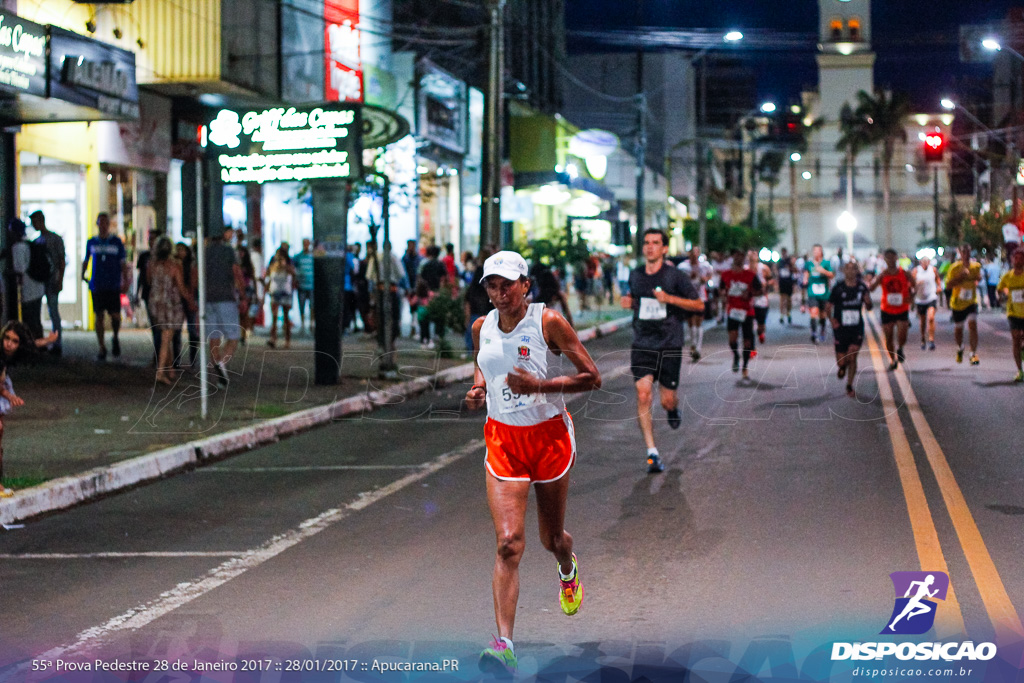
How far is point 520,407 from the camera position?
5.39 m

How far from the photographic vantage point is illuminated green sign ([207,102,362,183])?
15883 millimetres

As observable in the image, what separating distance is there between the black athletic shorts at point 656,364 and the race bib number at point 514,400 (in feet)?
17.6

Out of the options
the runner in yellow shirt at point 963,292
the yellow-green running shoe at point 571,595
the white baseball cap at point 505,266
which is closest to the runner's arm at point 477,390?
the white baseball cap at point 505,266

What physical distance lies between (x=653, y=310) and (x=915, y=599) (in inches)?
193

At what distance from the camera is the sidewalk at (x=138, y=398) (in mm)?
11180

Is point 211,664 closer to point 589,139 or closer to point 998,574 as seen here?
point 998,574

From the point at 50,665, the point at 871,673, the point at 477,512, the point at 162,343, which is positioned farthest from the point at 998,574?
the point at 162,343

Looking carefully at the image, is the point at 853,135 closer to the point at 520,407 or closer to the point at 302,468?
the point at 302,468

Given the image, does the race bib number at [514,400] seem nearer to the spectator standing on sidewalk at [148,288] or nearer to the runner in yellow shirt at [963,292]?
the spectator standing on sidewalk at [148,288]

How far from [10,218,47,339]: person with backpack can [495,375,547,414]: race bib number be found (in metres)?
12.9

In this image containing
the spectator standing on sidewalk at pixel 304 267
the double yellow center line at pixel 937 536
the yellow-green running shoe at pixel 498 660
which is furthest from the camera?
the spectator standing on sidewalk at pixel 304 267

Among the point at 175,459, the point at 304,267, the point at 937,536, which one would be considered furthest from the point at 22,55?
the point at 937,536

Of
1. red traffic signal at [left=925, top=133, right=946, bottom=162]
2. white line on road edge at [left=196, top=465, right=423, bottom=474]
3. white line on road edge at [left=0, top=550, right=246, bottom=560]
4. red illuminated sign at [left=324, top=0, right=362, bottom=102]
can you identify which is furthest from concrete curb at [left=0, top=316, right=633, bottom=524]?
red traffic signal at [left=925, top=133, right=946, bottom=162]

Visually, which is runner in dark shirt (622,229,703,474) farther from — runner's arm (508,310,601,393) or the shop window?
the shop window
